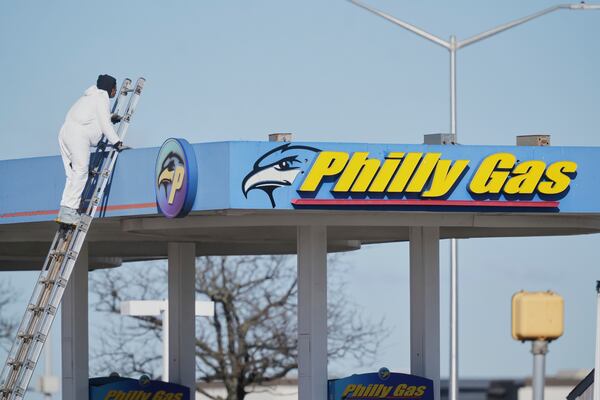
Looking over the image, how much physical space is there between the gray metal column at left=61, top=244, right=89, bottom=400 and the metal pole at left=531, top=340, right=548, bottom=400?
1885cm

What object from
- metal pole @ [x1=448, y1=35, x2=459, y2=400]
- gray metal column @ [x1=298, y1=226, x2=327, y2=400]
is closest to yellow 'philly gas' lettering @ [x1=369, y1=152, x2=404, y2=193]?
gray metal column @ [x1=298, y1=226, x2=327, y2=400]

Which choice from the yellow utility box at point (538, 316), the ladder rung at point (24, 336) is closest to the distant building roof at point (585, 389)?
the ladder rung at point (24, 336)

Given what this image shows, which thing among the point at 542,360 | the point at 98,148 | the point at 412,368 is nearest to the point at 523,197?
the point at 412,368

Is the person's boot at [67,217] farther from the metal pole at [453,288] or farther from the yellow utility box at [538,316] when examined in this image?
the yellow utility box at [538,316]

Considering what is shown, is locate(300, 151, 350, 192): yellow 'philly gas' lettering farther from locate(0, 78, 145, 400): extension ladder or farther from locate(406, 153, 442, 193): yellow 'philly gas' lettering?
locate(0, 78, 145, 400): extension ladder

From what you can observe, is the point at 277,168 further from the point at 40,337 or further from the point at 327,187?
the point at 40,337

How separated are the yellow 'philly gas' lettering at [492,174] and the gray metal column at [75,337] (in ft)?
31.3

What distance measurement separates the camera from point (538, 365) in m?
10.9

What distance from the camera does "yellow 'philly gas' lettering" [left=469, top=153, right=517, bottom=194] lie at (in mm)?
22891

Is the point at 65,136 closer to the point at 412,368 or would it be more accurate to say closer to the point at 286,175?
the point at 286,175

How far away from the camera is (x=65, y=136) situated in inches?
882

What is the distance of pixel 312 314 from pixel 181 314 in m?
6.29

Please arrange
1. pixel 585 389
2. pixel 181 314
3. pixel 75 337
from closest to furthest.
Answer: pixel 75 337 < pixel 181 314 < pixel 585 389

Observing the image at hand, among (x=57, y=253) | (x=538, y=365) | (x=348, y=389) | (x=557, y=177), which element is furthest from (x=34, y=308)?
(x=538, y=365)
